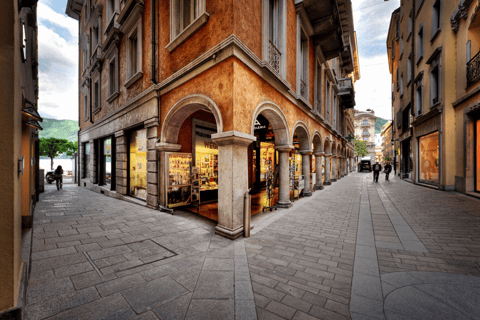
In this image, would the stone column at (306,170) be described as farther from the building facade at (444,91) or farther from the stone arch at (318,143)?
the building facade at (444,91)

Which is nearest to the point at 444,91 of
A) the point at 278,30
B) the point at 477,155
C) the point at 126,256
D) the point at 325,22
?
the point at 477,155

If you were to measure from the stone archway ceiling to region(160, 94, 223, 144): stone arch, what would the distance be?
21.0 feet

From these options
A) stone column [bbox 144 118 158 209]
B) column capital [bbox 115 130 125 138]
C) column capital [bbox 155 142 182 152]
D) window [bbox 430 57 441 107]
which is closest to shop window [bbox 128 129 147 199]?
column capital [bbox 115 130 125 138]

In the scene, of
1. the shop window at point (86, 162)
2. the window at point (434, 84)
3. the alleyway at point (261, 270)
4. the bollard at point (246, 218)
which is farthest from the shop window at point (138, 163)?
the window at point (434, 84)

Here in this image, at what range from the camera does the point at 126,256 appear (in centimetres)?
374

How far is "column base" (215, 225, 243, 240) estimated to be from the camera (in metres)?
4.61

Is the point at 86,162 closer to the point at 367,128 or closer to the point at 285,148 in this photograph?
the point at 285,148

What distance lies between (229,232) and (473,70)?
1325 centimetres

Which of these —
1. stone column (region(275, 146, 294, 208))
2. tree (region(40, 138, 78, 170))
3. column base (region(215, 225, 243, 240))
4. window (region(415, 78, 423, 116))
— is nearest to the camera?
column base (region(215, 225, 243, 240))

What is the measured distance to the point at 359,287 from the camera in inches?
108

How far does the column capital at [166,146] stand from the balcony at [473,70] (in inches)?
523

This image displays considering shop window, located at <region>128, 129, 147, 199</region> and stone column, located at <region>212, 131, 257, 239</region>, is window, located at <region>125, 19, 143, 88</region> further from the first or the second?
stone column, located at <region>212, 131, 257, 239</region>

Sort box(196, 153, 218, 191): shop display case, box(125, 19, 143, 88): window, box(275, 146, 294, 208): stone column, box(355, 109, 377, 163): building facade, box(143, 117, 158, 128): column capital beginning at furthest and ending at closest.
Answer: box(355, 109, 377, 163): building facade, box(125, 19, 143, 88): window, box(196, 153, 218, 191): shop display case, box(275, 146, 294, 208): stone column, box(143, 117, 158, 128): column capital

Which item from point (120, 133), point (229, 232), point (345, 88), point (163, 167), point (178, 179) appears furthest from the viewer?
point (345, 88)
